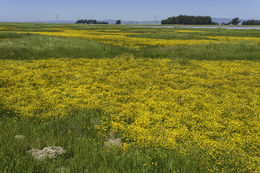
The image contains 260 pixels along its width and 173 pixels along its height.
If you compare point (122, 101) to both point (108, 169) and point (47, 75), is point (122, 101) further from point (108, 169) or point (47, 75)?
point (47, 75)

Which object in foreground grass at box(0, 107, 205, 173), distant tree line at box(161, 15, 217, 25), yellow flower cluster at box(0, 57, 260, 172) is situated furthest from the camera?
distant tree line at box(161, 15, 217, 25)

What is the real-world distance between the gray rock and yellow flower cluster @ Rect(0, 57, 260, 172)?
197 centimetres

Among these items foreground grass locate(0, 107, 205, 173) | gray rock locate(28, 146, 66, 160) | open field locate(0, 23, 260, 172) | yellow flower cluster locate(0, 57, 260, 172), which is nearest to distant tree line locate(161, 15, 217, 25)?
yellow flower cluster locate(0, 57, 260, 172)

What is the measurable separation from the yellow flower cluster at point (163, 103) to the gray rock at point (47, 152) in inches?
77.5

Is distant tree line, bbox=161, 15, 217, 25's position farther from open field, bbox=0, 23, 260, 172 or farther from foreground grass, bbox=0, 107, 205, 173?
foreground grass, bbox=0, 107, 205, 173

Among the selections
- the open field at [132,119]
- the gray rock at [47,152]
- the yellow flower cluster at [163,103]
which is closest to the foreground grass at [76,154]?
the open field at [132,119]

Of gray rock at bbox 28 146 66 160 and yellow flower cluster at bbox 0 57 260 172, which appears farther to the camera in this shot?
yellow flower cluster at bbox 0 57 260 172

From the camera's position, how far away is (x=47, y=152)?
5.29 metres

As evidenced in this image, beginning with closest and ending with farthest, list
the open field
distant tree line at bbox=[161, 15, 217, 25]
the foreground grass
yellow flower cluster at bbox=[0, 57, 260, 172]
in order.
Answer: the foreground grass < the open field < yellow flower cluster at bbox=[0, 57, 260, 172] < distant tree line at bbox=[161, 15, 217, 25]

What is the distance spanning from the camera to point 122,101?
973 centimetres

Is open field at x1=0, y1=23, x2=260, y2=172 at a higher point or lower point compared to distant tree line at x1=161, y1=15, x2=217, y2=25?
lower

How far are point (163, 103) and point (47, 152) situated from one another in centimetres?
583

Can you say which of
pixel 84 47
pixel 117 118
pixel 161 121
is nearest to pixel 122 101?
pixel 117 118

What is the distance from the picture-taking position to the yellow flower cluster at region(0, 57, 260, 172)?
6.14 metres
